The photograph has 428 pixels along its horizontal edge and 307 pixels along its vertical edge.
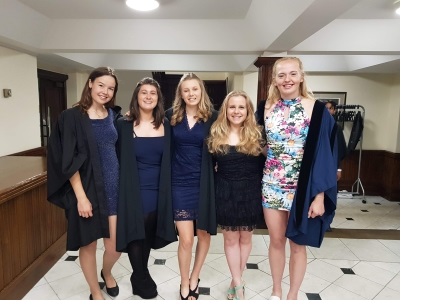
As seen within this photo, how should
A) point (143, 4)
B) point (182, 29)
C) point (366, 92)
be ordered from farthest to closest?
point (366, 92) → point (182, 29) → point (143, 4)

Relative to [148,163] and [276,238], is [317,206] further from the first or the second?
[148,163]

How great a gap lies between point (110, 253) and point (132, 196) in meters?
0.51

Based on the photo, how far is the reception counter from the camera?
1942mm

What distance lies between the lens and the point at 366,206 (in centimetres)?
502

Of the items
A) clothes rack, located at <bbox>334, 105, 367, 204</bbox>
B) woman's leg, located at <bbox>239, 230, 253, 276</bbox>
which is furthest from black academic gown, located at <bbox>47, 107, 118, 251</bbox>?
clothes rack, located at <bbox>334, 105, 367, 204</bbox>

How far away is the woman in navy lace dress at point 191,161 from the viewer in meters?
1.80

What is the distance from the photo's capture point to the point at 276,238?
5.98 ft

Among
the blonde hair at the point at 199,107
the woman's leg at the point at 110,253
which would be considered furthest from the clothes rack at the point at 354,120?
the woman's leg at the point at 110,253

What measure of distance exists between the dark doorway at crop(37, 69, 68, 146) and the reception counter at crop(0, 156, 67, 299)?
252cm

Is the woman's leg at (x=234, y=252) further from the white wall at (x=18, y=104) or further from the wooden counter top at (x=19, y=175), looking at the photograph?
the white wall at (x=18, y=104)

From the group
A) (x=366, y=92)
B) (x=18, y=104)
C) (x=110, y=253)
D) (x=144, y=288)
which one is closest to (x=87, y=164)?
(x=110, y=253)

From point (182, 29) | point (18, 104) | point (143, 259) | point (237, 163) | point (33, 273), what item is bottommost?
point (33, 273)
